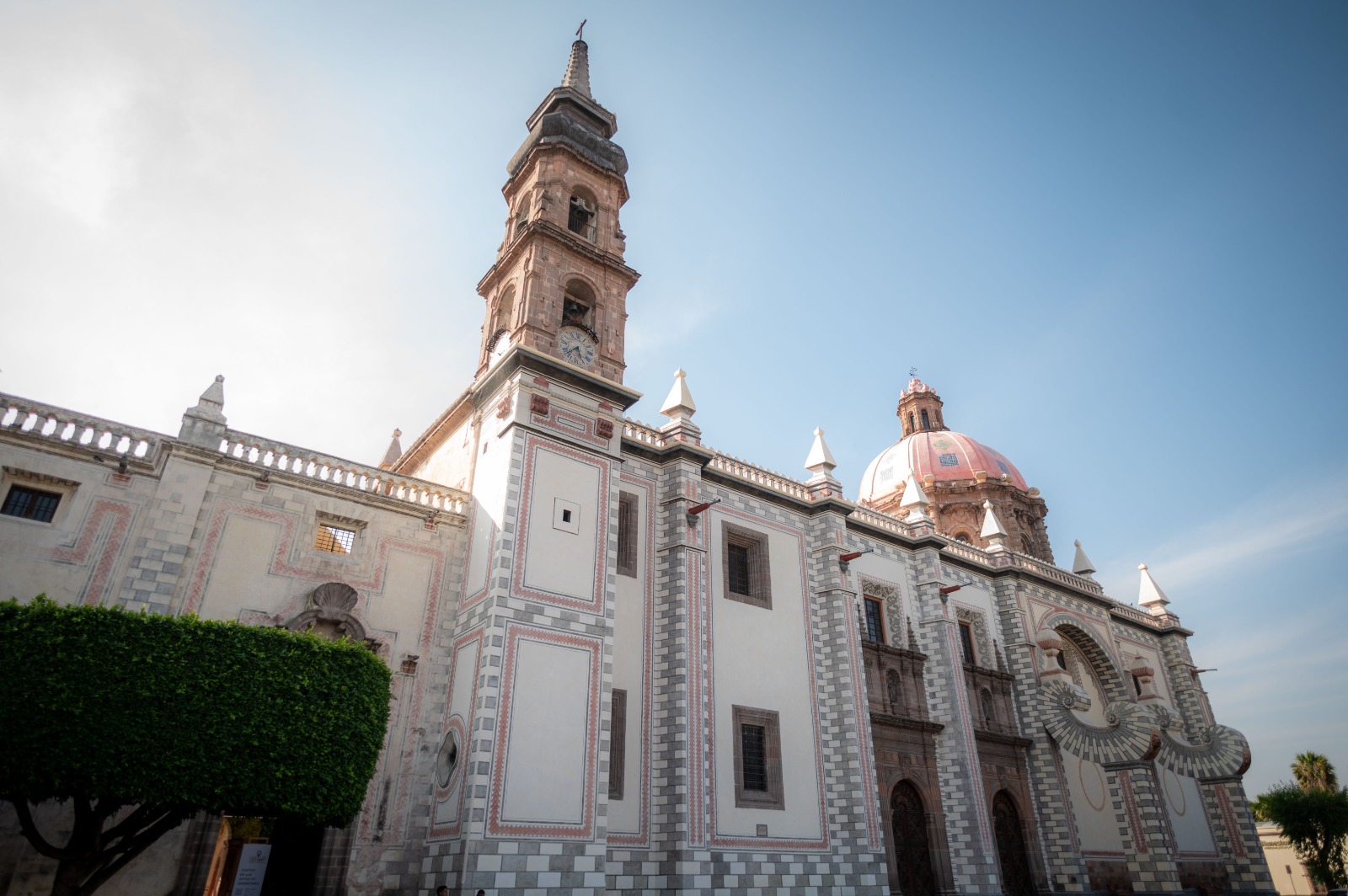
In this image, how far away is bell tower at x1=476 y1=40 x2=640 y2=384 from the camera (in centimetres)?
1867

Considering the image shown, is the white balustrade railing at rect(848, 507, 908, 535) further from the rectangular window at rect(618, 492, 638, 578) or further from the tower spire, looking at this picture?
the tower spire

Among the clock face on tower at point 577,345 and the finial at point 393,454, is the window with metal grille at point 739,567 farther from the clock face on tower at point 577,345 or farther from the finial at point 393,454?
the finial at point 393,454

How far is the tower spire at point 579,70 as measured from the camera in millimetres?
23578

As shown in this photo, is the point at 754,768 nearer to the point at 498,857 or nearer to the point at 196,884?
the point at 498,857

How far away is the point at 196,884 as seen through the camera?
39.4 feet

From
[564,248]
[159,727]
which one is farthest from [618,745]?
[564,248]

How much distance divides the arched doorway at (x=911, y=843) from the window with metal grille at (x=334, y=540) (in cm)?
1437

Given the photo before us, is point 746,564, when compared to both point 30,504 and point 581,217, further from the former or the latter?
point 30,504

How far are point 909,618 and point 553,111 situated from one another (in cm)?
1750

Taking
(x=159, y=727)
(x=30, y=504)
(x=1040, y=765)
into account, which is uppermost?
(x=30, y=504)

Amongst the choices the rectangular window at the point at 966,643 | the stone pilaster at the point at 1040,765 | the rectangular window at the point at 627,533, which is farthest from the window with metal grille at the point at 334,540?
the stone pilaster at the point at 1040,765

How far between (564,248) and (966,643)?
17193 mm

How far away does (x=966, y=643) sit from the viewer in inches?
1011

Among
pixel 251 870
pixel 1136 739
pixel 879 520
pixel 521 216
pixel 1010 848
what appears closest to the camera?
pixel 251 870
